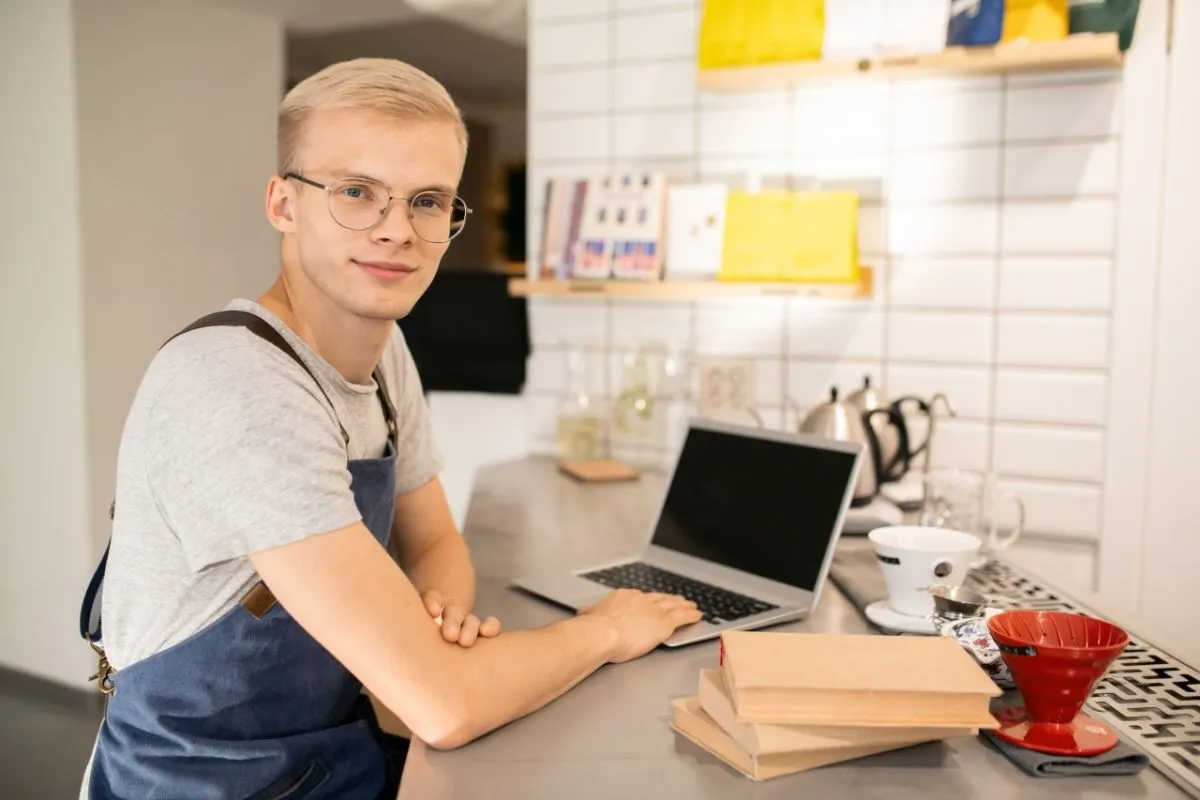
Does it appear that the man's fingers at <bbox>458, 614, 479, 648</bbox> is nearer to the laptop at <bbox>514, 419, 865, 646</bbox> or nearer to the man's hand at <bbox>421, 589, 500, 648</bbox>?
the man's hand at <bbox>421, 589, 500, 648</bbox>

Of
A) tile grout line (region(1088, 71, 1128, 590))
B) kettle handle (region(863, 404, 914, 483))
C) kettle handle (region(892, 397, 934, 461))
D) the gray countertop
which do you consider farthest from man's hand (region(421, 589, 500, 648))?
tile grout line (region(1088, 71, 1128, 590))

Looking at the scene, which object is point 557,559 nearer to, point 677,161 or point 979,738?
point 979,738

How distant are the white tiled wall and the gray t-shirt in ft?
5.14

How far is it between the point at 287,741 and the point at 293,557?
0.32 metres

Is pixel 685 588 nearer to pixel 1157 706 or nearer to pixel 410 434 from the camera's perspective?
pixel 410 434

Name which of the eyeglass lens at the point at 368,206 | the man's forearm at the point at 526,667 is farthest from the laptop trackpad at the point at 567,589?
the eyeglass lens at the point at 368,206

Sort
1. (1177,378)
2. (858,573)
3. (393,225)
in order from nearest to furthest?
(393,225)
(858,573)
(1177,378)

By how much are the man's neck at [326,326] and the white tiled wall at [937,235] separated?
1387 millimetres

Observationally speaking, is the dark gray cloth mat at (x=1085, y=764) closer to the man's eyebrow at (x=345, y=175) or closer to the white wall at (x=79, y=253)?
the man's eyebrow at (x=345, y=175)

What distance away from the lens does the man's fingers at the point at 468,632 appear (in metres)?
1.14

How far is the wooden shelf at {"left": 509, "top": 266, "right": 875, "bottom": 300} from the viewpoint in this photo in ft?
7.65

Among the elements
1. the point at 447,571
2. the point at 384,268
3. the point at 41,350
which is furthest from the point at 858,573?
the point at 41,350

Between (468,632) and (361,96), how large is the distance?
2.17 feet

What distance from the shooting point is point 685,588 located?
1553 millimetres
